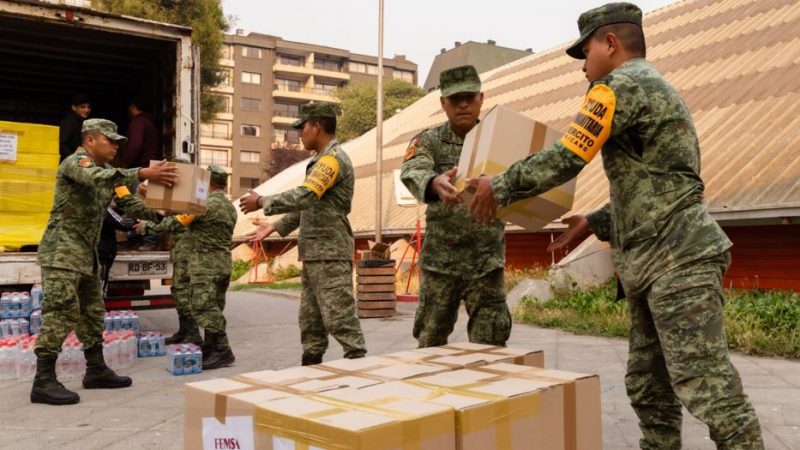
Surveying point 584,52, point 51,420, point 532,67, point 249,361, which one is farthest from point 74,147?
point 532,67

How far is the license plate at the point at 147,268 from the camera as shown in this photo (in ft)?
23.7

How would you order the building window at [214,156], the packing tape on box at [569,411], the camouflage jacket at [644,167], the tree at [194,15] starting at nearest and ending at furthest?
1. the packing tape on box at [569,411]
2. the camouflage jacket at [644,167]
3. the tree at [194,15]
4. the building window at [214,156]

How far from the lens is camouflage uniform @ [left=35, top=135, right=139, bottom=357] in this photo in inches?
188

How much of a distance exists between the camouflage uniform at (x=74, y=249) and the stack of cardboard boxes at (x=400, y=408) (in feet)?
9.98

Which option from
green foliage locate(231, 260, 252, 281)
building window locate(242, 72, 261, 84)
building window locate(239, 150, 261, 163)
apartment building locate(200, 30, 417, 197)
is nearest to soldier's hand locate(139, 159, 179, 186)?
green foliage locate(231, 260, 252, 281)

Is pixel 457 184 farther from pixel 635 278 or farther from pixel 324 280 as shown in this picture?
pixel 324 280

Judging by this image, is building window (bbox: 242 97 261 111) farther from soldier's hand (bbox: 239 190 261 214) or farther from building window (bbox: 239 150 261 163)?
soldier's hand (bbox: 239 190 261 214)

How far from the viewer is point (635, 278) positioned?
2625mm

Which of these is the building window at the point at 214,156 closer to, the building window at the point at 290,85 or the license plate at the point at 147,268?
the building window at the point at 290,85

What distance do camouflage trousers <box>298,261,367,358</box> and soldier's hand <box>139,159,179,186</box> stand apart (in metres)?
1.39

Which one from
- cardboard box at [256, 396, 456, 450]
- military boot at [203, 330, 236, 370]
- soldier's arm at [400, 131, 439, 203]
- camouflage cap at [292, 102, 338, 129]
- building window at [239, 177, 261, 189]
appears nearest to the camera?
cardboard box at [256, 396, 456, 450]

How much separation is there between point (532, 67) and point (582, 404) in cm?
2190

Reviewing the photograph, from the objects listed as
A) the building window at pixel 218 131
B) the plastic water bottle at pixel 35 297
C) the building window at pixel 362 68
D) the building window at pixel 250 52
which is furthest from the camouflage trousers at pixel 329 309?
the building window at pixel 362 68

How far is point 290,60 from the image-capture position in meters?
61.0
